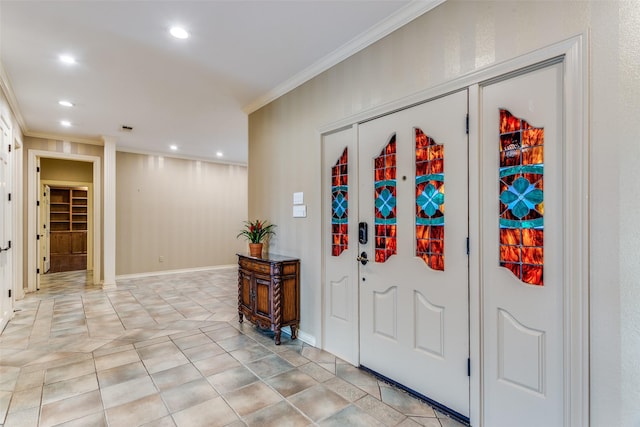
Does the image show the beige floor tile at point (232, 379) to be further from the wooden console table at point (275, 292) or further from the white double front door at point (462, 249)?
the white double front door at point (462, 249)

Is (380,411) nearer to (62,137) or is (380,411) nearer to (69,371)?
(69,371)

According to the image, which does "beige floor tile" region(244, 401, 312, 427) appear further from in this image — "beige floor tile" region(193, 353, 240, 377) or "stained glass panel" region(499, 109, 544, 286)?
"stained glass panel" region(499, 109, 544, 286)

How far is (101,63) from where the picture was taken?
3154 millimetres

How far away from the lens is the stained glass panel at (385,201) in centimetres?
247

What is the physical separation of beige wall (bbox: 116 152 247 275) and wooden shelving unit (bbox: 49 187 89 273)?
389cm

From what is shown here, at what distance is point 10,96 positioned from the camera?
12.9 ft

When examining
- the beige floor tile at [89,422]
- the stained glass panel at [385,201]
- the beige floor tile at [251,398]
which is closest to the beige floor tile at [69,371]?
the beige floor tile at [89,422]

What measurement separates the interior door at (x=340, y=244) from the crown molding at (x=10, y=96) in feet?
11.6

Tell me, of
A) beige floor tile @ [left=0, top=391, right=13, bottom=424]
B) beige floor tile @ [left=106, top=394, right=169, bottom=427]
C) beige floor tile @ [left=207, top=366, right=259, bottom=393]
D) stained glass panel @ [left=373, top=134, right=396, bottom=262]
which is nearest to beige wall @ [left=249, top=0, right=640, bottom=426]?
stained glass panel @ [left=373, top=134, right=396, bottom=262]

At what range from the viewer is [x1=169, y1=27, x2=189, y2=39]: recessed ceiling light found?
2.57m

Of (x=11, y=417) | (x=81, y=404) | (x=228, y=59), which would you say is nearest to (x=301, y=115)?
(x=228, y=59)

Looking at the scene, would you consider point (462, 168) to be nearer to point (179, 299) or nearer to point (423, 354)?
point (423, 354)

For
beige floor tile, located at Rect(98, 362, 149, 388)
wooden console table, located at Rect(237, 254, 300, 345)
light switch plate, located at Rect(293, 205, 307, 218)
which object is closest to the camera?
beige floor tile, located at Rect(98, 362, 149, 388)

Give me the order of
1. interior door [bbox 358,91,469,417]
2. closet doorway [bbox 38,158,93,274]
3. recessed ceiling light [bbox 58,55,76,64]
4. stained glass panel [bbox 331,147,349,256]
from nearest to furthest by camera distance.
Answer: interior door [bbox 358,91,469,417]
stained glass panel [bbox 331,147,349,256]
recessed ceiling light [bbox 58,55,76,64]
closet doorway [bbox 38,158,93,274]
